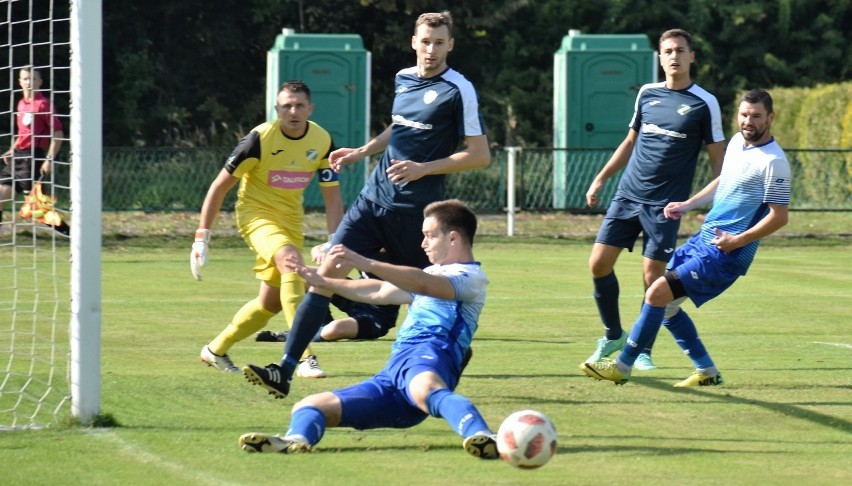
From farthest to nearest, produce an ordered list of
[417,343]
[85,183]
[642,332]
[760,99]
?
[642,332], [760,99], [85,183], [417,343]

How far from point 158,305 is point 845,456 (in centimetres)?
759

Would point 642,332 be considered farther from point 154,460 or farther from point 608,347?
point 154,460

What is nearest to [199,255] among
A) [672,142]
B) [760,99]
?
[672,142]

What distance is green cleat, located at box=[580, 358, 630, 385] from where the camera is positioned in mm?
8602

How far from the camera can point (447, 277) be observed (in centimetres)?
654

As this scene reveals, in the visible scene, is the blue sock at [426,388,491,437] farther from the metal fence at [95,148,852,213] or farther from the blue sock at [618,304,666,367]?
the metal fence at [95,148,852,213]

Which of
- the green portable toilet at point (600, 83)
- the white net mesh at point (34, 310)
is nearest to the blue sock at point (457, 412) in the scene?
the white net mesh at point (34, 310)

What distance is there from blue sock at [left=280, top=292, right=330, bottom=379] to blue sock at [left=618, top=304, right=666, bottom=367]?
6.32ft

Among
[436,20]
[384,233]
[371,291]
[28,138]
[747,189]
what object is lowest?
[371,291]

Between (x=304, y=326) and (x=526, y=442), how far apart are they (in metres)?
2.13

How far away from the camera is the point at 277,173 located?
930 cm

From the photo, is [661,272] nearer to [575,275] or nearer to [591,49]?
[575,275]

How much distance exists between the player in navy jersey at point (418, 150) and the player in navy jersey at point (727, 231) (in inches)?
51.8

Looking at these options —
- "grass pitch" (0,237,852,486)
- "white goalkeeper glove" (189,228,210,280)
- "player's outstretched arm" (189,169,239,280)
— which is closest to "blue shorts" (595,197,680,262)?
"grass pitch" (0,237,852,486)
